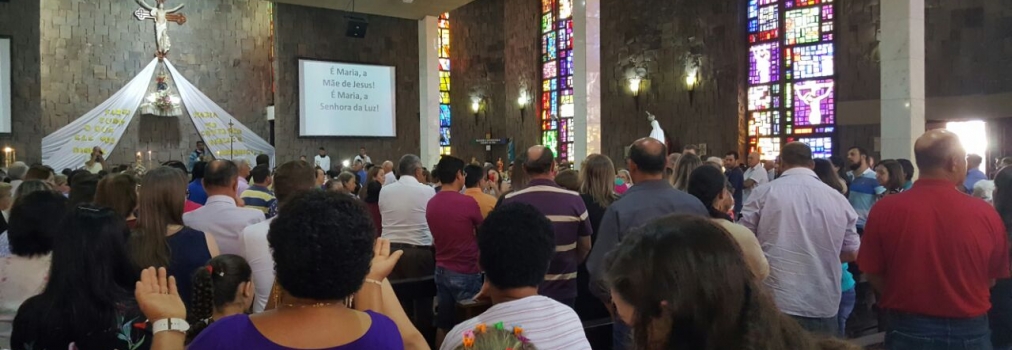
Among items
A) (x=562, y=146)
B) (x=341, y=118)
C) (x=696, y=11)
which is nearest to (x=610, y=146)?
(x=562, y=146)

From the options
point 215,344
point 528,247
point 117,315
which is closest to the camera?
point 215,344

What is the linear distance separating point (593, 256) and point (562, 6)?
1472cm

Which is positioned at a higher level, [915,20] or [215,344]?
[915,20]

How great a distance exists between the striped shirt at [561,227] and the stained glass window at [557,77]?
13.4 metres

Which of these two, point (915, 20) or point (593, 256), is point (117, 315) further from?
point (915, 20)

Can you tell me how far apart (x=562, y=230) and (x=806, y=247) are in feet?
3.77

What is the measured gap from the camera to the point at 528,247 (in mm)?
1924

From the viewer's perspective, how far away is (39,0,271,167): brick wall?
1436 cm

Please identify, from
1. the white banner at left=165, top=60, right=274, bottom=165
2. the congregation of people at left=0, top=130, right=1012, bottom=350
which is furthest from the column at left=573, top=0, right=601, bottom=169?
the white banner at left=165, top=60, right=274, bottom=165

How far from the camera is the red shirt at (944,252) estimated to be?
97.7 inches

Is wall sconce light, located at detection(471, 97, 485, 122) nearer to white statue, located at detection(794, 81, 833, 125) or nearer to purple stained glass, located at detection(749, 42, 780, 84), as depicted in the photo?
purple stained glass, located at detection(749, 42, 780, 84)

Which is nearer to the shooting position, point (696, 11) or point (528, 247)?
point (528, 247)

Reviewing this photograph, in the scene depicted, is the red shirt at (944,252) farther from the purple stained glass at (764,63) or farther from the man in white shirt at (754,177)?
the purple stained glass at (764,63)

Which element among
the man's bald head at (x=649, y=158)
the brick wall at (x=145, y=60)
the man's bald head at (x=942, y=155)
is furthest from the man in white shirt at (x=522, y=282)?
the brick wall at (x=145, y=60)
